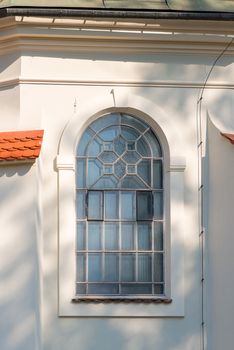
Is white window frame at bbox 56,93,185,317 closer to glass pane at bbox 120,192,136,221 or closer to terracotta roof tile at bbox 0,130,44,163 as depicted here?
glass pane at bbox 120,192,136,221

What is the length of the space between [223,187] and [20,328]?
3.48 metres

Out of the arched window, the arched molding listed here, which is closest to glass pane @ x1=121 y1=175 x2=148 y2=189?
the arched window

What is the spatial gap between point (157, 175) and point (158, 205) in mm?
428

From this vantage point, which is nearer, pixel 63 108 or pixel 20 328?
pixel 20 328

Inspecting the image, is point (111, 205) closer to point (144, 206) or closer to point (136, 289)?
point (144, 206)

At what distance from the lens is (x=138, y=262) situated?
19.2 meters

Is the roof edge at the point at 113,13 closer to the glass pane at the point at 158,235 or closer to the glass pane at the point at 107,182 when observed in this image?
the glass pane at the point at 107,182

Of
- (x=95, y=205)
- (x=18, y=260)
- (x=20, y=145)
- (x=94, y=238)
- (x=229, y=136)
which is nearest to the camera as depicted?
(x=18, y=260)

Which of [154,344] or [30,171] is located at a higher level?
[30,171]

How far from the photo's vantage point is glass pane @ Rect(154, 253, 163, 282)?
19.2 metres

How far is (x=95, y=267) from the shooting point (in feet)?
62.9

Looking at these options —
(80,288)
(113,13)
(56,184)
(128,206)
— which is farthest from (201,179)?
(113,13)

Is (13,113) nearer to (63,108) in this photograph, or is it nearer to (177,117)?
(63,108)

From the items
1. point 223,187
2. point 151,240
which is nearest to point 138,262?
point 151,240
